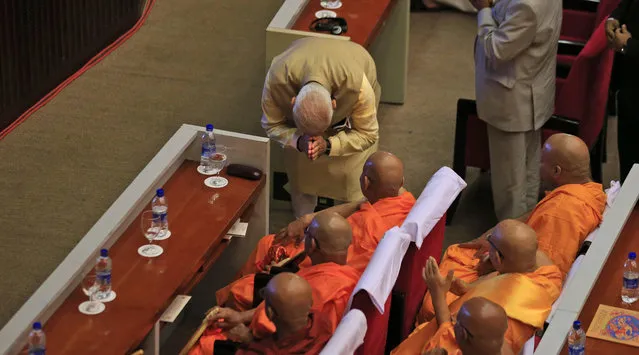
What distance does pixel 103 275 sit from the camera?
4453 mm

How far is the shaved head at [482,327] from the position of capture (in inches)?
Result: 156

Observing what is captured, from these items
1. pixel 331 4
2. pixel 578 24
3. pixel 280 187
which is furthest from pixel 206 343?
pixel 578 24

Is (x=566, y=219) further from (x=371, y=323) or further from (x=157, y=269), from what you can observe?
(x=157, y=269)

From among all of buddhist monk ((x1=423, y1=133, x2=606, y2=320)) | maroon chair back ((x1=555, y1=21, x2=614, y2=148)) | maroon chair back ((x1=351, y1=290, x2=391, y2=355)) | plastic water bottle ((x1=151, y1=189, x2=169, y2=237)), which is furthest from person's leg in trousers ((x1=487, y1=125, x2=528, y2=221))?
plastic water bottle ((x1=151, y1=189, x2=169, y2=237))

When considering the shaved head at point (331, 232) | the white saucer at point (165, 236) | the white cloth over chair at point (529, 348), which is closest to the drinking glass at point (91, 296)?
the white saucer at point (165, 236)

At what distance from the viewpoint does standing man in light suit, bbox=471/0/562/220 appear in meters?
5.74

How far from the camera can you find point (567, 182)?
5289 mm

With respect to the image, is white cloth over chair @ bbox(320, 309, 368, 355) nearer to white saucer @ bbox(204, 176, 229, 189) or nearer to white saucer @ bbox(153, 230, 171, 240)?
white saucer @ bbox(153, 230, 171, 240)

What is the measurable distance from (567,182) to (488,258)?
666 millimetres

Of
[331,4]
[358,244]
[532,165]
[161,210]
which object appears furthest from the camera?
[331,4]

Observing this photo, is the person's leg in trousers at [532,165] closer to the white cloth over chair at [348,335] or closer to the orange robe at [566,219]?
the orange robe at [566,219]

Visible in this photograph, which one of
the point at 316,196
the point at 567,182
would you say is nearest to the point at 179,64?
the point at 316,196

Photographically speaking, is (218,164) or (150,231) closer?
(150,231)

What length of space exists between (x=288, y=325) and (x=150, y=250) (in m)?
0.79
